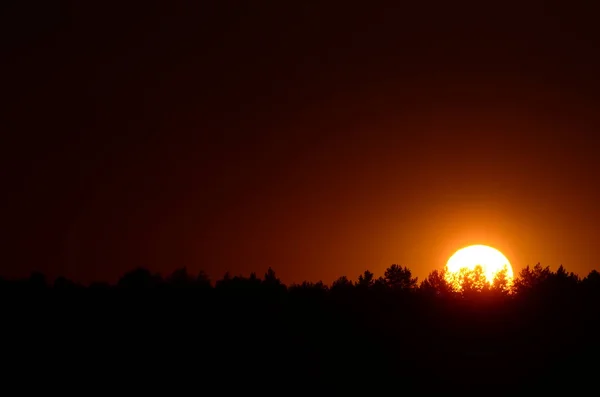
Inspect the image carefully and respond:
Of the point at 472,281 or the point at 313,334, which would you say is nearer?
the point at 313,334

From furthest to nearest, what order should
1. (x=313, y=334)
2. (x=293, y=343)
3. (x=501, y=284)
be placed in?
(x=501, y=284)
(x=313, y=334)
(x=293, y=343)

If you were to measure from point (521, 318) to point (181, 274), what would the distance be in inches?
2645

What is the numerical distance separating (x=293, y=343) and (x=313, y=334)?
5434mm

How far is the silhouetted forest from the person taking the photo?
10100 centimetres

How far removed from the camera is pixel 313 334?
383 feet

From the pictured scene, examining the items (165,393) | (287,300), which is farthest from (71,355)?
(287,300)

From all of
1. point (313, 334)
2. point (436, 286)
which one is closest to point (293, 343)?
point (313, 334)

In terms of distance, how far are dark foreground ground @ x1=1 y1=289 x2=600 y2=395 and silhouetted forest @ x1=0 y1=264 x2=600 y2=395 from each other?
22 cm

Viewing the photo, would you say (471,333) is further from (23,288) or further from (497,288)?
(23,288)

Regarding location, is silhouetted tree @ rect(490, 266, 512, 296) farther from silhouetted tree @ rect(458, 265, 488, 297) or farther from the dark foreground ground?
the dark foreground ground

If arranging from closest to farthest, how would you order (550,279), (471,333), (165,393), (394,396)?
(165,393) < (394,396) < (471,333) < (550,279)

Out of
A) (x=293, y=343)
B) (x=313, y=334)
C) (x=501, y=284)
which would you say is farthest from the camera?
(x=501, y=284)

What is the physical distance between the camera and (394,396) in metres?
100

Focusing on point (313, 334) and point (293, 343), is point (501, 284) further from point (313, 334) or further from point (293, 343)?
point (293, 343)
